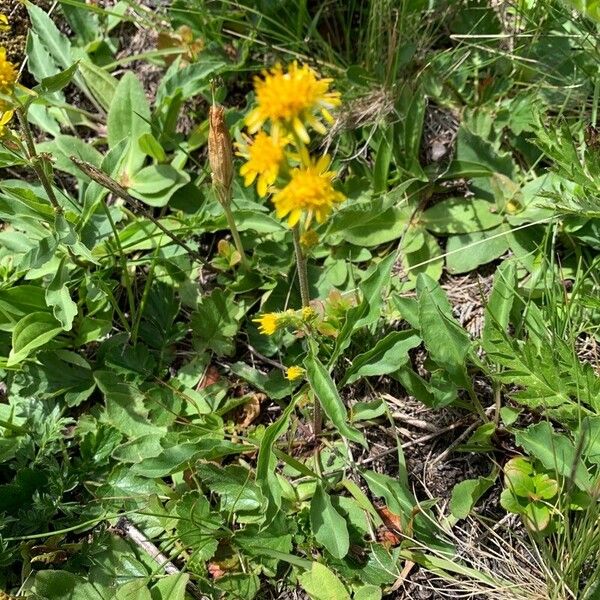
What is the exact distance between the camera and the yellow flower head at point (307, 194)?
4.83ft

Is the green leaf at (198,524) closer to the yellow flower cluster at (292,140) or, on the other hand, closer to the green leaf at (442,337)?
the green leaf at (442,337)

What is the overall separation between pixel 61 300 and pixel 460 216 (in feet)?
4.35

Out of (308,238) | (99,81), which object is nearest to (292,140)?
(308,238)

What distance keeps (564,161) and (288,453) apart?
119 centimetres

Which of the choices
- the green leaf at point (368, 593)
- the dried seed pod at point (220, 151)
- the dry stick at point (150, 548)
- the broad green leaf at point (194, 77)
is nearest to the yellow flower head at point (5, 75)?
the dried seed pod at point (220, 151)

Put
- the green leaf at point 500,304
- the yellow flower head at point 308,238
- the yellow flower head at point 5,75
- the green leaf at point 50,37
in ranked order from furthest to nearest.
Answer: the green leaf at point 50,37 → the green leaf at point 500,304 → the yellow flower head at point 5,75 → the yellow flower head at point 308,238

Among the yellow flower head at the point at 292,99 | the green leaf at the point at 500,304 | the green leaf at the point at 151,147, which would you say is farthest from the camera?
the green leaf at the point at 151,147

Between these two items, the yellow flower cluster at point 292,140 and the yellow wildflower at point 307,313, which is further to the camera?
the yellow wildflower at point 307,313

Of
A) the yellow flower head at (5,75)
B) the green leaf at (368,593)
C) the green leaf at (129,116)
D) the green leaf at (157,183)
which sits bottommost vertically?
the green leaf at (368,593)

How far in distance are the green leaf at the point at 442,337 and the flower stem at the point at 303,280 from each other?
336 mm

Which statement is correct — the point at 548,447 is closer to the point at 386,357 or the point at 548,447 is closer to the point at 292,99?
the point at 386,357

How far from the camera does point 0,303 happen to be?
85.9 inches

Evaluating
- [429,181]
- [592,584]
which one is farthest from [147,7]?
[592,584]

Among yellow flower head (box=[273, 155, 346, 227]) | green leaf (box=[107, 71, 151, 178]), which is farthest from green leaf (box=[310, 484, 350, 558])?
green leaf (box=[107, 71, 151, 178])
